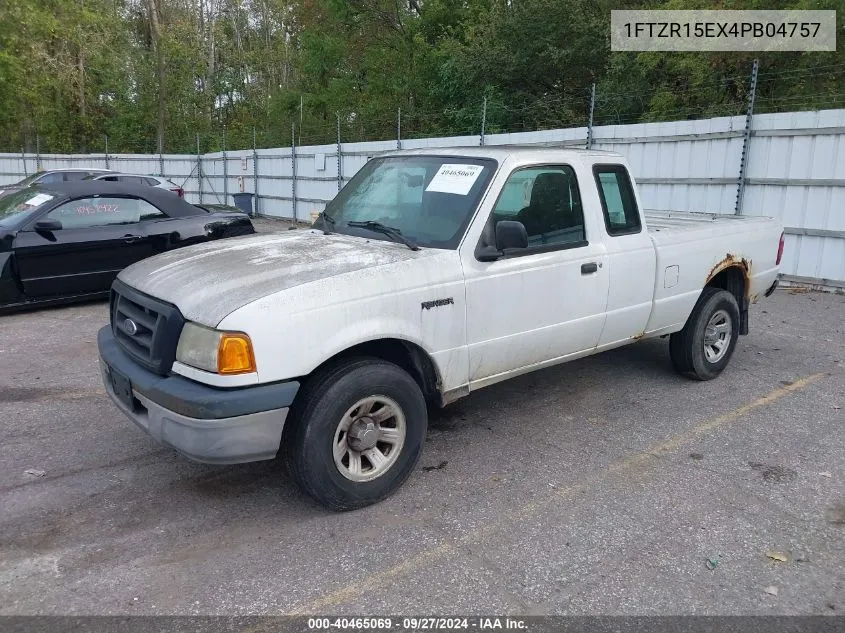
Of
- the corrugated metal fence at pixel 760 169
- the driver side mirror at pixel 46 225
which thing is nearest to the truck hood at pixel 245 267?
the driver side mirror at pixel 46 225

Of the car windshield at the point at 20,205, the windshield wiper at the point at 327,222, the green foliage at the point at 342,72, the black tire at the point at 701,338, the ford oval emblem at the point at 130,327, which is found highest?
the green foliage at the point at 342,72

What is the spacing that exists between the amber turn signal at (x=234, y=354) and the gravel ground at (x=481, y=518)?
91cm

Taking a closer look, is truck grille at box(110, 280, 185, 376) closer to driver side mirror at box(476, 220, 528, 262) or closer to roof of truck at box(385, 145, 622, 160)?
driver side mirror at box(476, 220, 528, 262)

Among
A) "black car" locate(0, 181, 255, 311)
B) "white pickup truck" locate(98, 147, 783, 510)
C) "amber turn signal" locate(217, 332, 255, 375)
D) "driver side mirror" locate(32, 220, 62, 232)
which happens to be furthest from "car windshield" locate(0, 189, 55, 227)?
"amber turn signal" locate(217, 332, 255, 375)

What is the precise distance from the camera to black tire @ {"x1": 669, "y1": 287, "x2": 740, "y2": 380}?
568cm

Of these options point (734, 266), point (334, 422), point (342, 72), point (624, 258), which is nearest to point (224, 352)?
point (334, 422)

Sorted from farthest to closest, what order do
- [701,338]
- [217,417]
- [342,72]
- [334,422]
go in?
[342,72], [701,338], [334,422], [217,417]

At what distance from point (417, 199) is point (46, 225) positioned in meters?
5.42

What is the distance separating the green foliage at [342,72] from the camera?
58.5ft

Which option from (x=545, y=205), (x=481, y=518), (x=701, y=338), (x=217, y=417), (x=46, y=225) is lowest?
(x=481, y=518)

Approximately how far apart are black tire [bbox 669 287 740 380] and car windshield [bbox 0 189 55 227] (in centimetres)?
721

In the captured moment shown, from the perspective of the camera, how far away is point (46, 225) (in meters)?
7.75

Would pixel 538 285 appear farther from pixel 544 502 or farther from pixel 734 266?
pixel 734 266

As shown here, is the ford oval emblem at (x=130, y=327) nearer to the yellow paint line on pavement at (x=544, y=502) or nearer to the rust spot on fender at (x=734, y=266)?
the yellow paint line on pavement at (x=544, y=502)
